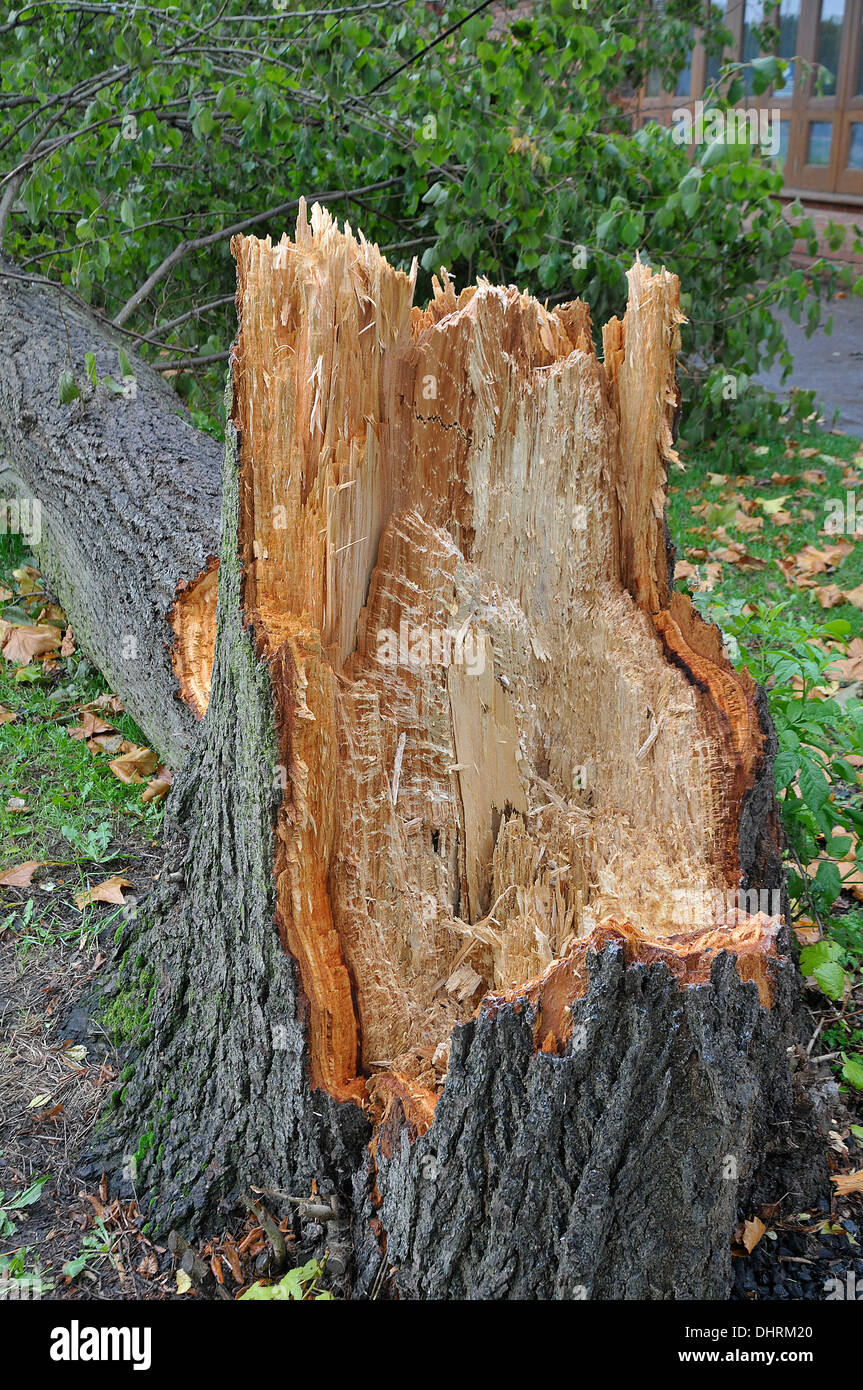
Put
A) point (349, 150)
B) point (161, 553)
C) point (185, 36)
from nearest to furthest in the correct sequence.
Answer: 1. point (161, 553)
2. point (185, 36)
3. point (349, 150)

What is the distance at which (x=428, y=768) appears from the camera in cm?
193

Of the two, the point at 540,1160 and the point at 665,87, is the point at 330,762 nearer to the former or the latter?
the point at 540,1160

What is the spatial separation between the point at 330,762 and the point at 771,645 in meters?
1.94

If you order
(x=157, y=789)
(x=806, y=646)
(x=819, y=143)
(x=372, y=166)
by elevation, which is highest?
(x=819, y=143)

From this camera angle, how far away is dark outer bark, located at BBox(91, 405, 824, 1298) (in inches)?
59.9

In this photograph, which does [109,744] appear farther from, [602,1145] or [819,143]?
[819,143]

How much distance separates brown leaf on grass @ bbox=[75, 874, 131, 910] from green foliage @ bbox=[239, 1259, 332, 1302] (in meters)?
1.27

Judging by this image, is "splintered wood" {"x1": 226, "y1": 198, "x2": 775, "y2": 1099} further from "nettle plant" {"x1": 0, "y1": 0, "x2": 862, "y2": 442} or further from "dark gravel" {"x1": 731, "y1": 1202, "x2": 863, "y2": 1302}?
"nettle plant" {"x1": 0, "y1": 0, "x2": 862, "y2": 442}

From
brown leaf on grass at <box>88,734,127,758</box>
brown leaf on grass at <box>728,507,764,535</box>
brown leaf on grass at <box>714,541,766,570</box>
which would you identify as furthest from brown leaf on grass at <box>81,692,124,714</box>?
brown leaf on grass at <box>728,507,764,535</box>

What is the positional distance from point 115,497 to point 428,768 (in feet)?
6.18

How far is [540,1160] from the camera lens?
5.07 ft

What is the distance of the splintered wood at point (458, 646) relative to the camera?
71.3 inches

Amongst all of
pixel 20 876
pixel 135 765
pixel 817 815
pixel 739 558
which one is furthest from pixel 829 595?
pixel 20 876
